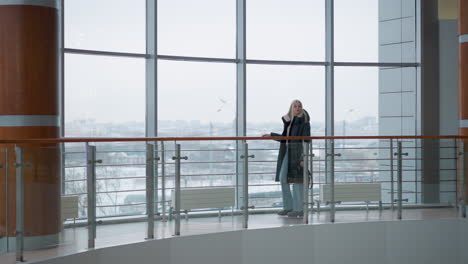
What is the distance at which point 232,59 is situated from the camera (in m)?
8.83

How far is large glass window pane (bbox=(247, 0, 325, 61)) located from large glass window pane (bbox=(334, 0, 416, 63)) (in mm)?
266

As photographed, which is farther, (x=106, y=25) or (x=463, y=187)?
(x=106, y=25)

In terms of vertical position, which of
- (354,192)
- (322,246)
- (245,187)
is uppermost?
(245,187)

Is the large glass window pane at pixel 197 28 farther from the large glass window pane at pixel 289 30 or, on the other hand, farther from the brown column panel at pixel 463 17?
the brown column panel at pixel 463 17

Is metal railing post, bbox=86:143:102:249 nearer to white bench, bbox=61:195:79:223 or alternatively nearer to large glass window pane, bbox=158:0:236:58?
white bench, bbox=61:195:79:223

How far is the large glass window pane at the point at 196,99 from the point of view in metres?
8.51

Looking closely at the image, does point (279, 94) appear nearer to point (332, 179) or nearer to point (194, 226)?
point (332, 179)

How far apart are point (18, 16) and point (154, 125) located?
315 cm

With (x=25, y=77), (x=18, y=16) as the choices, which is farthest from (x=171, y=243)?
(x=18, y=16)

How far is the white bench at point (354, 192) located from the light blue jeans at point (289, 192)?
7.9 inches

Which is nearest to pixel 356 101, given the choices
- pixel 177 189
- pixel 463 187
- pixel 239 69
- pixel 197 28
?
pixel 239 69

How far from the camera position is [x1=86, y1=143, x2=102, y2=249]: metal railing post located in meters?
A: 5.26

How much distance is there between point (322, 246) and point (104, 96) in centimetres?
319

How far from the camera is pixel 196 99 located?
8.74 metres
